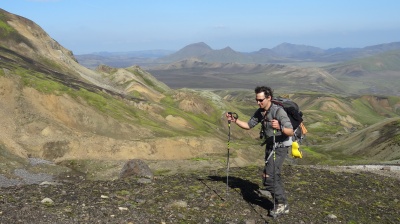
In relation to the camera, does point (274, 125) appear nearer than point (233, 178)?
Yes

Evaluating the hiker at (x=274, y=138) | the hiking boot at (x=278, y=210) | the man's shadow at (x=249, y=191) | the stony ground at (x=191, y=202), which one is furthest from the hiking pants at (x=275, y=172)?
the man's shadow at (x=249, y=191)

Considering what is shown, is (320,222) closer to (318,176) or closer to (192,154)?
(318,176)

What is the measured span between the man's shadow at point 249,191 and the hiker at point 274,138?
4.33 ft

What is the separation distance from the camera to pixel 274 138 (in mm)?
12281

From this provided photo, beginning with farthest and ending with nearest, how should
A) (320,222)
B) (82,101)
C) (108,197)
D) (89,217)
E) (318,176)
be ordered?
(82,101) → (318,176) → (108,197) → (320,222) → (89,217)

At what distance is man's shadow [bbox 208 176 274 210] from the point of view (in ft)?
47.1

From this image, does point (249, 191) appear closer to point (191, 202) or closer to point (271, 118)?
point (191, 202)

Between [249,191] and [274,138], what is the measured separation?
4765mm

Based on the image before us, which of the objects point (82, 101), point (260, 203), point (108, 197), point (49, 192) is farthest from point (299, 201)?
point (82, 101)

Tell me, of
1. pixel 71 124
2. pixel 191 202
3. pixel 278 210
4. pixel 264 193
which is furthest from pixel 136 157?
pixel 278 210

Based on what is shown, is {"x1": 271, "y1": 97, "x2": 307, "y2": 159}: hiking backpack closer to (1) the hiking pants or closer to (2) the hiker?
(2) the hiker

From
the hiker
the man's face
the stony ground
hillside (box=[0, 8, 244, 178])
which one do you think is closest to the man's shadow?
the stony ground

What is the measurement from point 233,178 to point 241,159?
3877cm

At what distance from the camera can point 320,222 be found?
42.6 ft
